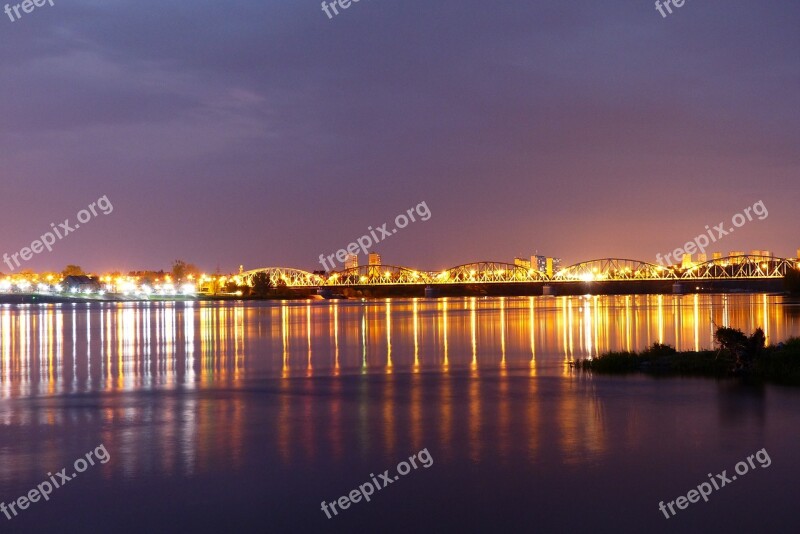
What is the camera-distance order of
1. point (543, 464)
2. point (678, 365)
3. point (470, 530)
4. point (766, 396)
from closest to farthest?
point (470, 530), point (543, 464), point (766, 396), point (678, 365)

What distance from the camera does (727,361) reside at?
23453mm

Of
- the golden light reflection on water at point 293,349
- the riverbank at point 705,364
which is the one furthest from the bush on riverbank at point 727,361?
the golden light reflection on water at point 293,349

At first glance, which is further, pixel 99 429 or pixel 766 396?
pixel 766 396

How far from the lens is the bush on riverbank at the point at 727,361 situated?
2222cm

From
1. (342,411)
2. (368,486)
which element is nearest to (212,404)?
(342,411)

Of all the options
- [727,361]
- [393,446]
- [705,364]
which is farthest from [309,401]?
[727,361]

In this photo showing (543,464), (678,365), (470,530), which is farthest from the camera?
(678,365)

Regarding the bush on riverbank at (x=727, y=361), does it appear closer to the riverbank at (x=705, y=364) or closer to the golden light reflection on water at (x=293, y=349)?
the riverbank at (x=705, y=364)

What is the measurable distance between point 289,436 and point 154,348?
23.8 m

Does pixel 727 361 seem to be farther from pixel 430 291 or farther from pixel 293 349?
pixel 430 291

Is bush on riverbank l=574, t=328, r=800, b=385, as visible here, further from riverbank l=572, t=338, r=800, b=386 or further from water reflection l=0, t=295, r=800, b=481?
water reflection l=0, t=295, r=800, b=481

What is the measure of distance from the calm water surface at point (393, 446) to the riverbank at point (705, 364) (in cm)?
129

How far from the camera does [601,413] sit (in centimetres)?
1705

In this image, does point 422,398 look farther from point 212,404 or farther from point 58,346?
point 58,346
